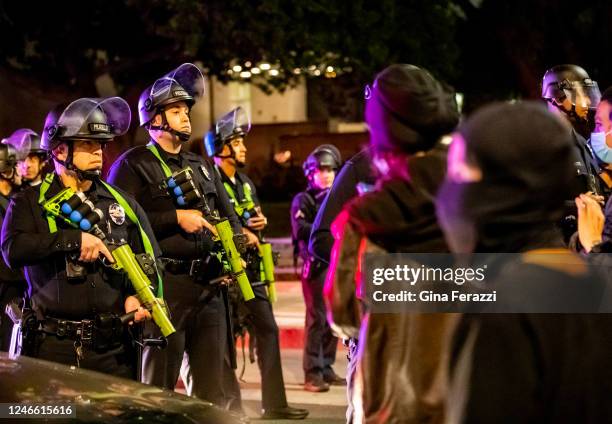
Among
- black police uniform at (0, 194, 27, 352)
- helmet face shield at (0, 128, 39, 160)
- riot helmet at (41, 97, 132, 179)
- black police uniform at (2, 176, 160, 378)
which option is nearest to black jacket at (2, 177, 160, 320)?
black police uniform at (2, 176, 160, 378)

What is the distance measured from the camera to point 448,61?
23.5m

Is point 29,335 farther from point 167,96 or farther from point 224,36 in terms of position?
point 224,36

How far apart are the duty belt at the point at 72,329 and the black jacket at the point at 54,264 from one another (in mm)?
37

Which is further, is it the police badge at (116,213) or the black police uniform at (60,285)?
the police badge at (116,213)

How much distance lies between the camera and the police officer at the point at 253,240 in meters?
8.24

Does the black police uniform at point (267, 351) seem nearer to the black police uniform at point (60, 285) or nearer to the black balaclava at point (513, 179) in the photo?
the black police uniform at point (60, 285)

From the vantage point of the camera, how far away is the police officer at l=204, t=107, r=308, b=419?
8.24m

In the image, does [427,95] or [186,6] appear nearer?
[427,95]

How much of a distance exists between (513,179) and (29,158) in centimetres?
775

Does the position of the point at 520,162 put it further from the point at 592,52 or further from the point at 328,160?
the point at 592,52

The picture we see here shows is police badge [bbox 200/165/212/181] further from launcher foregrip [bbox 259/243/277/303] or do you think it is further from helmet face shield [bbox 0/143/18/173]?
helmet face shield [bbox 0/143/18/173]

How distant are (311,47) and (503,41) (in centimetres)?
847

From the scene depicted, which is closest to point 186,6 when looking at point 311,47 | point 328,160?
point 311,47

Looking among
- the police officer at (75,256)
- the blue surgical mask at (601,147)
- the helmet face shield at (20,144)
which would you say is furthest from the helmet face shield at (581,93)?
the helmet face shield at (20,144)
